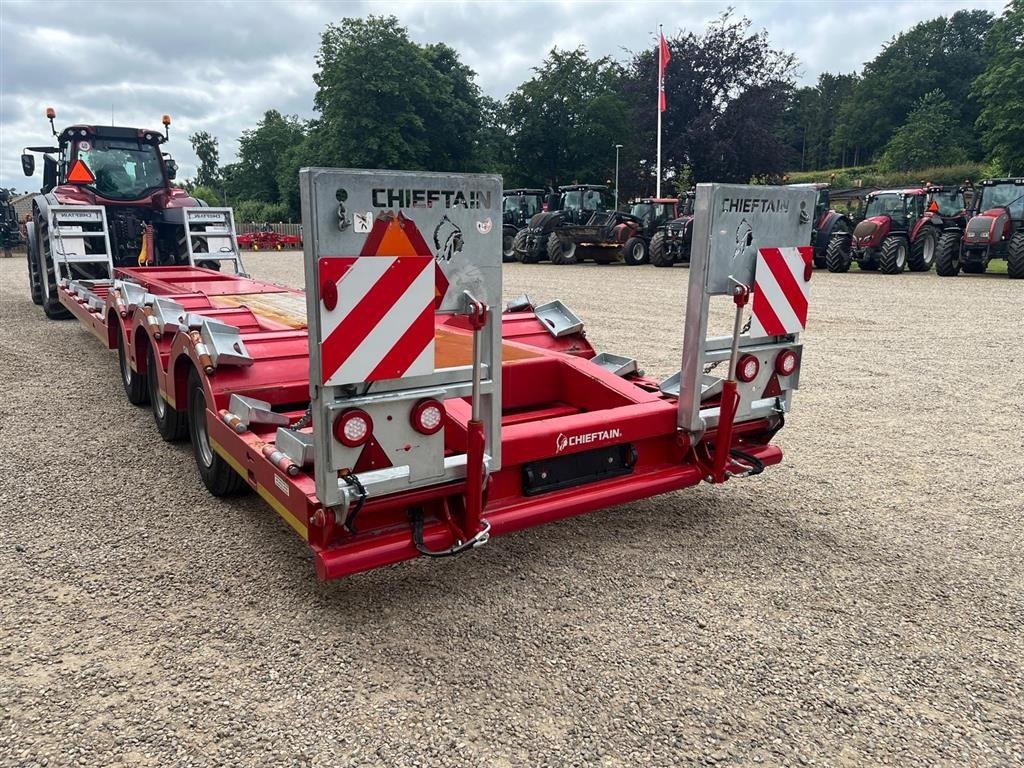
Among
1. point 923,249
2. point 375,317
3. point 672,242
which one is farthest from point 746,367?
point 672,242

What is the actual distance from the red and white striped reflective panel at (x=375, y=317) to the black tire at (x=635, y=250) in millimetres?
20427

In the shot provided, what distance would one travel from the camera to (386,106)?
41.7 metres

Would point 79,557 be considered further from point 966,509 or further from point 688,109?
point 688,109

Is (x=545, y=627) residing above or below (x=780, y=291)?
below

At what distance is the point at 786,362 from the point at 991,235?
620 inches

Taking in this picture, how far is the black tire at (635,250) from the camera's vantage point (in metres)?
22.1

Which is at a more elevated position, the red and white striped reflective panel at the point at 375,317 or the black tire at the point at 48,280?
the red and white striped reflective panel at the point at 375,317

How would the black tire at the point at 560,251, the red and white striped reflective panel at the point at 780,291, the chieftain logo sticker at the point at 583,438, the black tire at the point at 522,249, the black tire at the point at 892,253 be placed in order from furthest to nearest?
the black tire at the point at 522,249
the black tire at the point at 560,251
the black tire at the point at 892,253
the red and white striped reflective panel at the point at 780,291
the chieftain logo sticker at the point at 583,438

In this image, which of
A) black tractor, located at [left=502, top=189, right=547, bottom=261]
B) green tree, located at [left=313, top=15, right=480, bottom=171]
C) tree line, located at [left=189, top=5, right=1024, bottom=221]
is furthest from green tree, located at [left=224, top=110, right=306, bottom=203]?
black tractor, located at [left=502, top=189, right=547, bottom=261]

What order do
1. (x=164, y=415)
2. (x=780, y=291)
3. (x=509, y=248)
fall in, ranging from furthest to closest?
1. (x=509, y=248)
2. (x=164, y=415)
3. (x=780, y=291)

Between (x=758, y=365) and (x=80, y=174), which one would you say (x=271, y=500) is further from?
(x=80, y=174)

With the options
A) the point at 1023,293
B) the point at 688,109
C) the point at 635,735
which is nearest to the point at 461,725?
the point at 635,735

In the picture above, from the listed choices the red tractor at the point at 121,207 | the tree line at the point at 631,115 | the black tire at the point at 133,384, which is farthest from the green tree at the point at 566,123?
the black tire at the point at 133,384

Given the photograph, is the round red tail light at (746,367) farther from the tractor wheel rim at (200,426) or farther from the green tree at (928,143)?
the green tree at (928,143)
